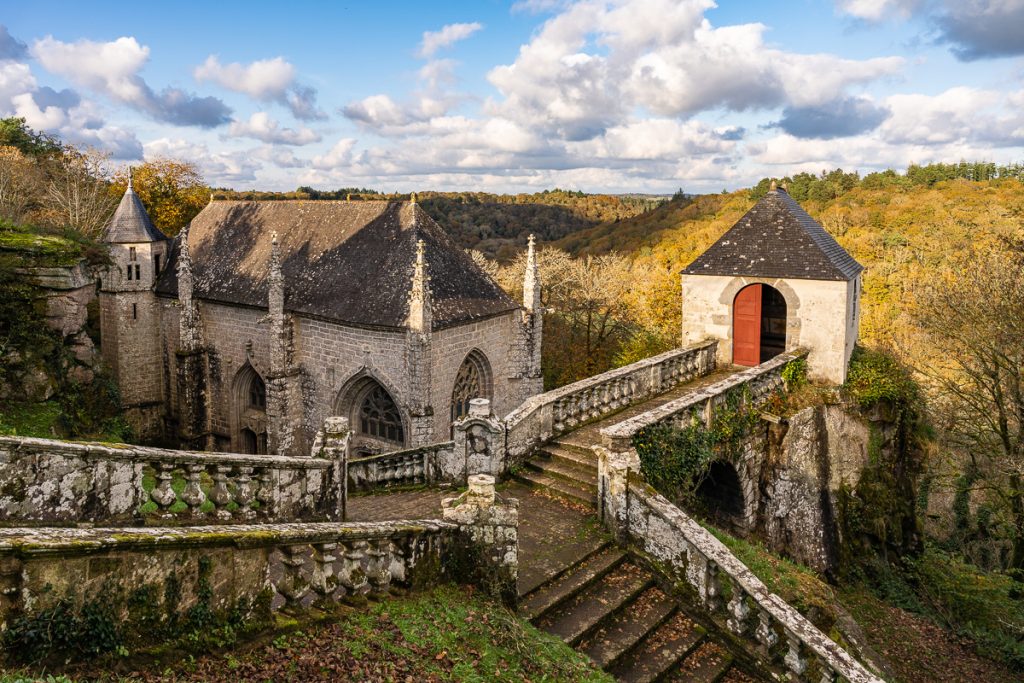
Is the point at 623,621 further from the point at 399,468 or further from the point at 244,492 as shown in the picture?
the point at 399,468

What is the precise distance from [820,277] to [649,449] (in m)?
7.99

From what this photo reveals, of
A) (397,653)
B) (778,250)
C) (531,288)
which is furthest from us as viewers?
(531,288)

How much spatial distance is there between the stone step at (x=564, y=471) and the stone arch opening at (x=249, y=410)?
13516 mm

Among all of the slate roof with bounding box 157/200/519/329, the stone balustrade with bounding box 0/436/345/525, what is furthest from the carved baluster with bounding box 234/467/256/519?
the slate roof with bounding box 157/200/519/329

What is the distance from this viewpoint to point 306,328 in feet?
62.8

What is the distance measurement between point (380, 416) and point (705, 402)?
9511 mm

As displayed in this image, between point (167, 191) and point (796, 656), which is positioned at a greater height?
point (167, 191)

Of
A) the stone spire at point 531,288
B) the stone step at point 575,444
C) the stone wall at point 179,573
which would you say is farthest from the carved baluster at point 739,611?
the stone spire at point 531,288

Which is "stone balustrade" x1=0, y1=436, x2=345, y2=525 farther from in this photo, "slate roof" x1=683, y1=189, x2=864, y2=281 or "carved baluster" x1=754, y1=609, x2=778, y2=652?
"slate roof" x1=683, y1=189, x2=864, y2=281

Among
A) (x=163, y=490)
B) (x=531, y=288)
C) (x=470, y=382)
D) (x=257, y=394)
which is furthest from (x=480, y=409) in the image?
(x=257, y=394)

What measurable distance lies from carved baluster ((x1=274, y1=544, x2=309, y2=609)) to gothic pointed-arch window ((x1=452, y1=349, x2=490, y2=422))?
41.8ft

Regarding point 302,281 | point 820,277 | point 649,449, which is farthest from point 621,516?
point 302,281

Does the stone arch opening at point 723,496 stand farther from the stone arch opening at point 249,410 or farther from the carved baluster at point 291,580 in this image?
the stone arch opening at point 249,410

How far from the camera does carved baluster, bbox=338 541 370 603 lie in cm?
578
